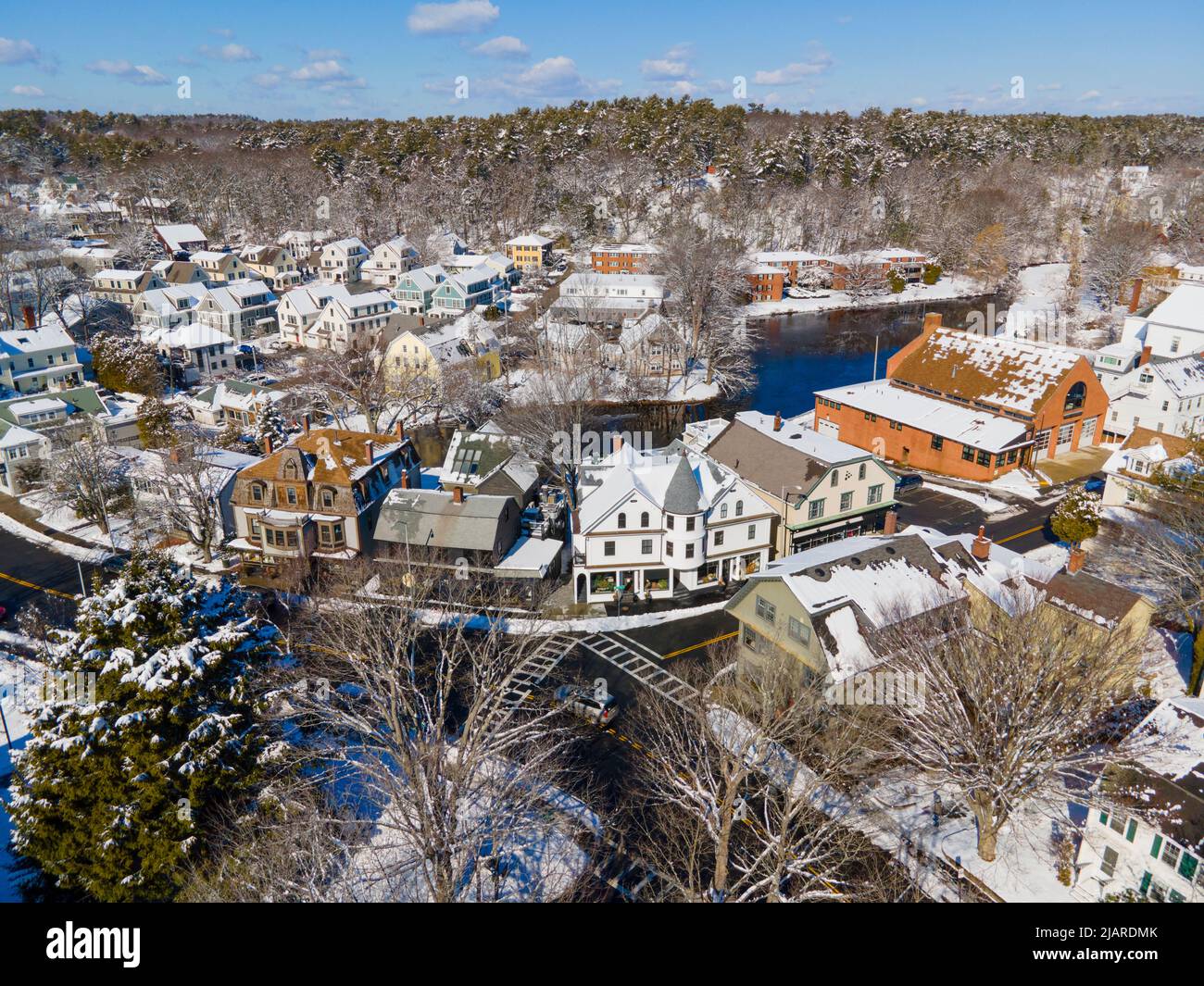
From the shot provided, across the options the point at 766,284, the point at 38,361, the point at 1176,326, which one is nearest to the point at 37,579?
the point at 38,361

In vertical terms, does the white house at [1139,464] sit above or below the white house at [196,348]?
below

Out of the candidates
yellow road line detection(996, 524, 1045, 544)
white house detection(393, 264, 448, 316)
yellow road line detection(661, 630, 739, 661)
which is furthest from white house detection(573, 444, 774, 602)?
white house detection(393, 264, 448, 316)

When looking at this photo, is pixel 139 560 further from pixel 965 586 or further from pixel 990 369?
pixel 990 369

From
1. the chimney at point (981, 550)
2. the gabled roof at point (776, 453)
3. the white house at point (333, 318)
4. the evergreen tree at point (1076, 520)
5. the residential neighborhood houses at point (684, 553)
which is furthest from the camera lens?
the white house at point (333, 318)

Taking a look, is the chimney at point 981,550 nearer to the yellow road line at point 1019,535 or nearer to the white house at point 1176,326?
the yellow road line at point 1019,535

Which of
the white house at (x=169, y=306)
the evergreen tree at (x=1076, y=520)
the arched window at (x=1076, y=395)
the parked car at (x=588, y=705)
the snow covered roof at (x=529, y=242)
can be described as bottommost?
the parked car at (x=588, y=705)

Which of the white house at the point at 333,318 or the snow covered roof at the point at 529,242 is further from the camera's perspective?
the snow covered roof at the point at 529,242

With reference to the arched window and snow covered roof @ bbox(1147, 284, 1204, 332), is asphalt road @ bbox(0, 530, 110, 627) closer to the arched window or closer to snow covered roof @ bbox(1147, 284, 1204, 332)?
the arched window

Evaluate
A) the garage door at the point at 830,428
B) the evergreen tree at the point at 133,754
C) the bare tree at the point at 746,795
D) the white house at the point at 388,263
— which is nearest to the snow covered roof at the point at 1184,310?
the garage door at the point at 830,428
